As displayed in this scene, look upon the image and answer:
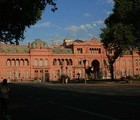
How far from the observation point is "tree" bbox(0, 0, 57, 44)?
41.0 meters

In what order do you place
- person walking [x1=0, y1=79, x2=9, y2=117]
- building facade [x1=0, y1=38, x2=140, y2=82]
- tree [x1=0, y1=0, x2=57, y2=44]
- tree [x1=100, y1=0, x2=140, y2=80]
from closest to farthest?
person walking [x1=0, y1=79, x2=9, y2=117] → tree [x1=0, y1=0, x2=57, y2=44] → tree [x1=100, y1=0, x2=140, y2=80] → building facade [x1=0, y1=38, x2=140, y2=82]

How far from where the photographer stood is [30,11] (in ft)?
152

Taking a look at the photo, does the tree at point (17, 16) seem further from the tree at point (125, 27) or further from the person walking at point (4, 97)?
the tree at point (125, 27)

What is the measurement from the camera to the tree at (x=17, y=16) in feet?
135

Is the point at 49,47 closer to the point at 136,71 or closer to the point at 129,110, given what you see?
the point at 136,71

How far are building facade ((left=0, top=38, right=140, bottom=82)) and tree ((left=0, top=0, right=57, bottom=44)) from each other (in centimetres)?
10987

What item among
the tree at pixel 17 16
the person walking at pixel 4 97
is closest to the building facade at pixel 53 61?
the tree at pixel 17 16

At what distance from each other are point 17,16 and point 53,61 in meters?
130

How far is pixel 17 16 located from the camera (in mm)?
47094

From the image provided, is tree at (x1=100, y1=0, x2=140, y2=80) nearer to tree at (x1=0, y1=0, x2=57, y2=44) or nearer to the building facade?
tree at (x1=0, y1=0, x2=57, y2=44)

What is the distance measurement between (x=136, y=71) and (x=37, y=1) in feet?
493

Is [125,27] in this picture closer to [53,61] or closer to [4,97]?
[4,97]

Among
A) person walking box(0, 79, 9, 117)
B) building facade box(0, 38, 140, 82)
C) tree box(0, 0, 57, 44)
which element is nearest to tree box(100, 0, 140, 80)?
tree box(0, 0, 57, 44)

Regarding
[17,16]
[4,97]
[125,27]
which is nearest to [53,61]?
[125,27]
